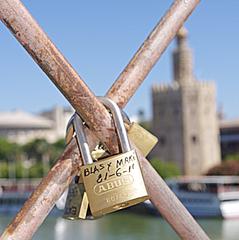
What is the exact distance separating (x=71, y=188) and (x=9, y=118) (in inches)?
2697

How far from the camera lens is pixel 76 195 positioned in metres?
1.20

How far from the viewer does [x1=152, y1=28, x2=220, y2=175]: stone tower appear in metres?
32.1

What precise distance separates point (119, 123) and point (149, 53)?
15 cm

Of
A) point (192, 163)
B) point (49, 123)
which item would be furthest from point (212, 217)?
point (49, 123)

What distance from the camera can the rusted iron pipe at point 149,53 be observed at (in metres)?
1.23

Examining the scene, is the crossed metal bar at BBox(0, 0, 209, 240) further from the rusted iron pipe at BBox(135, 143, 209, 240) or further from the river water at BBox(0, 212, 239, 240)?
the river water at BBox(0, 212, 239, 240)

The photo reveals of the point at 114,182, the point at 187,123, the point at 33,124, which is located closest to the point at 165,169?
the point at 187,123

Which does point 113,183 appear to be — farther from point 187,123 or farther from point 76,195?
point 187,123

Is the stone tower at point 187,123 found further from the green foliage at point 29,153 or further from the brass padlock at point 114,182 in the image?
the brass padlock at point 114,182

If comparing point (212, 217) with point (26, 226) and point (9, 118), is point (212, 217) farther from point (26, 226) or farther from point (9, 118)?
point (9, 118)

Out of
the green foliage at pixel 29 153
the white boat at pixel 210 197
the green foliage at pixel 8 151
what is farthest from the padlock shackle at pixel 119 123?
the green foliage at pixel 8 151

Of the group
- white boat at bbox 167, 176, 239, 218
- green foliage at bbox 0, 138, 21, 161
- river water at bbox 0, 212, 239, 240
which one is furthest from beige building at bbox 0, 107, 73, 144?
river water at bbox 0, 212, 239, 240

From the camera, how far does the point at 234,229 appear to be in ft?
60.4

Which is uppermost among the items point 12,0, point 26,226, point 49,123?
point 49,123
